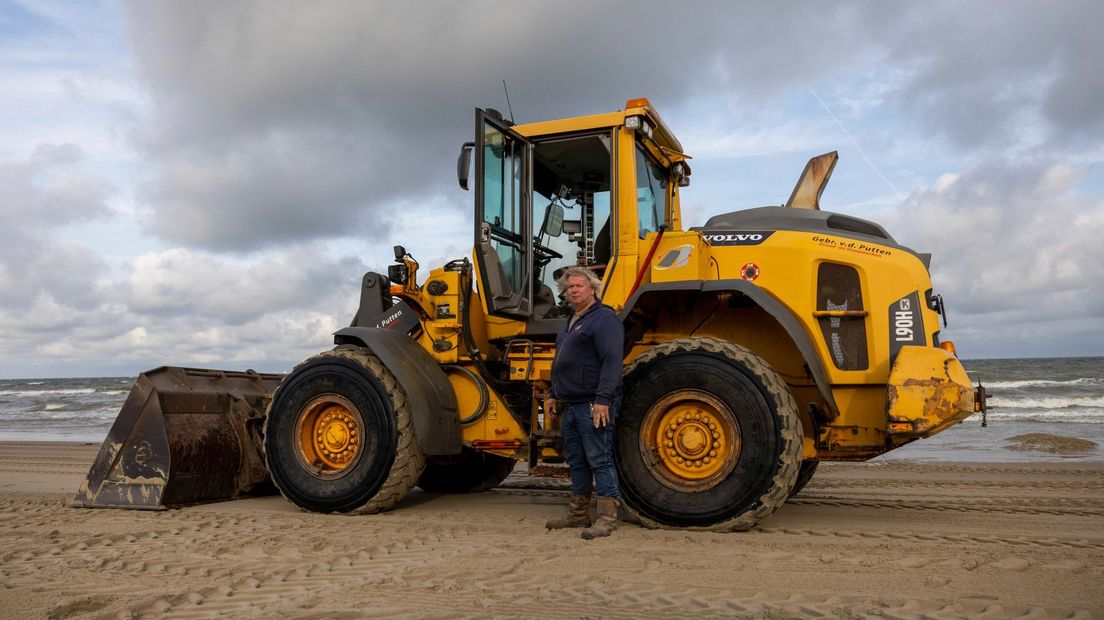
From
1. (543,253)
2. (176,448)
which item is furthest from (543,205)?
(176,448)

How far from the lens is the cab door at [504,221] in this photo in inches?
249

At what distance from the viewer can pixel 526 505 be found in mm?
6898

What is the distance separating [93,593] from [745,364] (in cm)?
367

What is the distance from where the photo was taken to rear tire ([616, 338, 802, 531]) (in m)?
5.04

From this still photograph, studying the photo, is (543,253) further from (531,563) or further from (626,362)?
(531,563)

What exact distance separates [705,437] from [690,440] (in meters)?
0.10

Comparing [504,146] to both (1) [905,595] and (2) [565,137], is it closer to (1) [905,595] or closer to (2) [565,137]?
(2) [565,137]

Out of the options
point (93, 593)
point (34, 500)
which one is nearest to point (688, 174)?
point (93, 593)

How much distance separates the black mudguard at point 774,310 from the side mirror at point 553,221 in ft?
4.06

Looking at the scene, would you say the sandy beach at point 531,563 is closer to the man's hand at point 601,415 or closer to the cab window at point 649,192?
the man's hand at point 601,415

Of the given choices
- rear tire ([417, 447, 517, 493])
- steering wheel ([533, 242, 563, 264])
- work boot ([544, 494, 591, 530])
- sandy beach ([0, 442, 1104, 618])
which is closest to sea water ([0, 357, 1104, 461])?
sandy beach ([0, 442, 1104, 618])

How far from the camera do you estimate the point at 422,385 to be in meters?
6.13

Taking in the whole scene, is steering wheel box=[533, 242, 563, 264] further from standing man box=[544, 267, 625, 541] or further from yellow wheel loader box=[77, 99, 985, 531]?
standing man box=[544, 267, 625, 541]

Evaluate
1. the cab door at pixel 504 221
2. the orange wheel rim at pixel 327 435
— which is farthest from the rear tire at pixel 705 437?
the orange wheel rim at pixel 327 435
